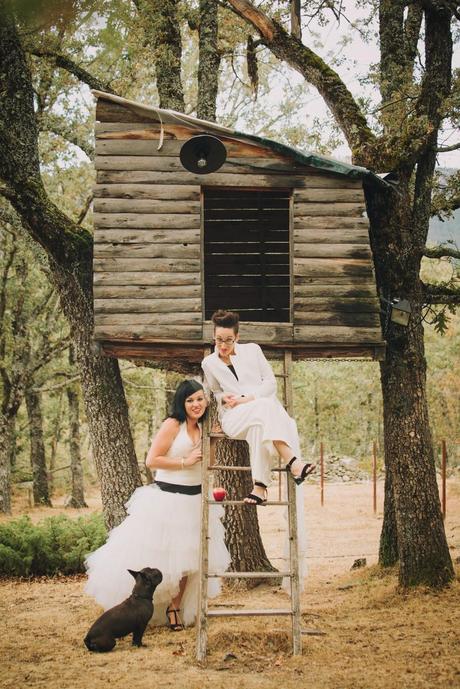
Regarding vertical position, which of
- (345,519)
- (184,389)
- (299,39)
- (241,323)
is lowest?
(345,519)

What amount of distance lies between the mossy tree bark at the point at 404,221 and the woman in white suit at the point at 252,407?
2422 mm

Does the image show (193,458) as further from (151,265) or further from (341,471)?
(341,471)

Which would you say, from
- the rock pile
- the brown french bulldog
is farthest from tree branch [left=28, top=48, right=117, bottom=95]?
the rock pile

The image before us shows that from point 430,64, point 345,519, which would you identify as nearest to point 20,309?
point 345,519

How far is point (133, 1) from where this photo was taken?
34.7ft

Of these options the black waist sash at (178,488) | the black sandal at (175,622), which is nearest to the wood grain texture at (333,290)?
the black waist sash at (178,488)

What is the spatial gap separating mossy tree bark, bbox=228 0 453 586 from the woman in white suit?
2.42 metres

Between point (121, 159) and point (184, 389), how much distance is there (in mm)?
2863

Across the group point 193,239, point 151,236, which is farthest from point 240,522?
point 151,236

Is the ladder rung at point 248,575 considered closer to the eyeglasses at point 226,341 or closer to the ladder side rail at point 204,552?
the ladder side rail at point 204,552

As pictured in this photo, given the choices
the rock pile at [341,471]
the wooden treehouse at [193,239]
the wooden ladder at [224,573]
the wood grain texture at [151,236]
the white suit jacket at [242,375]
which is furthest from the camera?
the rock pile at [341,471]

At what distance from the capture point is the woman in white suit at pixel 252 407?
5.97 meters

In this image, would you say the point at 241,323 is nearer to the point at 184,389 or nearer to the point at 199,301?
the point at 199,301

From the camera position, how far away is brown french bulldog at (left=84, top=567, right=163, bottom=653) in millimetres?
6227
